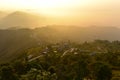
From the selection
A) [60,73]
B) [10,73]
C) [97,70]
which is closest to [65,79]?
[60,73]

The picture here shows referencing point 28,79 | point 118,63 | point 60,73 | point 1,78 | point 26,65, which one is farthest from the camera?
point 118,63

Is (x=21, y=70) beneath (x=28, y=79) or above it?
beneath

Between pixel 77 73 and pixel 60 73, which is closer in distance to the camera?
pixel 77 73

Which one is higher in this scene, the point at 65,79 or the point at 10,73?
the point at 10,73

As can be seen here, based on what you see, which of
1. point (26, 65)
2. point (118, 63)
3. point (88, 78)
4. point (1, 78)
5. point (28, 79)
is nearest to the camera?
point (28, 79)

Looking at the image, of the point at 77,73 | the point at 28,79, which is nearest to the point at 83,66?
the point at 77,73

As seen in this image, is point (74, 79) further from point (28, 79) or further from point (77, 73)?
point (28, 79)

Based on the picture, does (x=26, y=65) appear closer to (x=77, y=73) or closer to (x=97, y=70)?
(x=77, y=73)

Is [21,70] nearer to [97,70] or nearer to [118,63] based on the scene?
[97,70]

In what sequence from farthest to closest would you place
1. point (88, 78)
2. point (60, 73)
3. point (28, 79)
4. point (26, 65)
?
point (26, 65) < point (60, 73) < point (88, 78) < point (28, 79)
